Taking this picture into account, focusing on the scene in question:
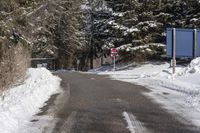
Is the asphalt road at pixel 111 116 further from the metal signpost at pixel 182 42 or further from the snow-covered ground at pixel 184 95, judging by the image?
the metal signpost at pixel 182 42

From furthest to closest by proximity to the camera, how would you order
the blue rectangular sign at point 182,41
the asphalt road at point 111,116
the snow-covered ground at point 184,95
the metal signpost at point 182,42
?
the blue rectangular sign at point 182,41 < the metal signpost at point 182,42 < the snow-covered ground at point 184,95 < the asphalt road at point 111,116

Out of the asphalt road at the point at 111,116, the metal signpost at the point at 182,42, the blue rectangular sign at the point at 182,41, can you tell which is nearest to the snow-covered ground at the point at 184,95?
the asphalt road at the point at 111,116

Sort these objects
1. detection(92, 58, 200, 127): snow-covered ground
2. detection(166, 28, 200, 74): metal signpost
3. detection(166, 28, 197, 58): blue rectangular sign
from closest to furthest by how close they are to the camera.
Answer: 1. detection(92, 58, 200, 127): snow-covered ground
2. detection(166, 28, 200, 74): metal signpost
3. detection(166, 28, 197, 58): blue rectangular sign

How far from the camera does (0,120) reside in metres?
10.7

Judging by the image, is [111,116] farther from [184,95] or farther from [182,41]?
[182,41]

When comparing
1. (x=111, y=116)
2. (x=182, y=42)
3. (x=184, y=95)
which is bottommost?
(x=111, y=116)

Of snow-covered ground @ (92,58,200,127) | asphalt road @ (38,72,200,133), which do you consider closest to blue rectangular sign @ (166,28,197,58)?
snow-covered ground @ (92,58,200,127)

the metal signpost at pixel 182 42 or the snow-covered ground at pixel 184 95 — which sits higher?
the metal signpost at pixel 182 42

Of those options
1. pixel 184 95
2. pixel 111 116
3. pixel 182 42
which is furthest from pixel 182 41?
Answer: pixel 111 116

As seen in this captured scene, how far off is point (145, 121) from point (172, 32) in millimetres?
19848

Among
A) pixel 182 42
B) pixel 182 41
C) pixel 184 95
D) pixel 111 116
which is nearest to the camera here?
pixel 111 116

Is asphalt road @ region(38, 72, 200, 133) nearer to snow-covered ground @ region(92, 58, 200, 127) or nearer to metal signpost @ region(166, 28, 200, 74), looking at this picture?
snow-covered ground @ region(92, 58, 200, 127)

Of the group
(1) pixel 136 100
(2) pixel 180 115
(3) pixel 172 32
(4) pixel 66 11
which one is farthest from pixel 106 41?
(2) pixel 180 115

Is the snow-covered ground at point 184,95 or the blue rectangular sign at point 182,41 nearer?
the snow-covered ground at point 184,95
